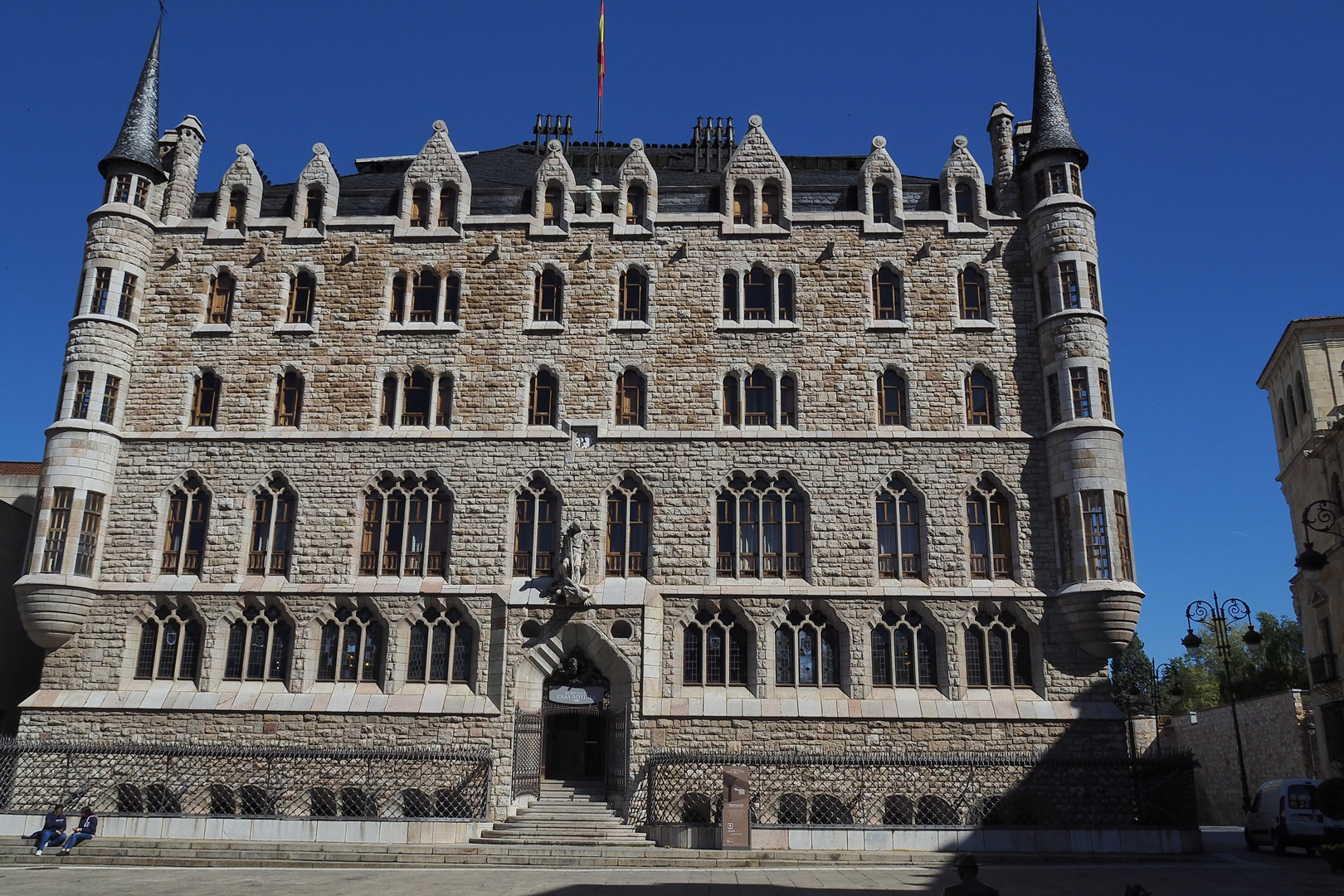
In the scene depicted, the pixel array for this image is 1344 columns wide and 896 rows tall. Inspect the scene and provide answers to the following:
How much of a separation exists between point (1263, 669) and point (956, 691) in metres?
30.4

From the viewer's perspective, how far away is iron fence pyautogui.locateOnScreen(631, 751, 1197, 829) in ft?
69.8

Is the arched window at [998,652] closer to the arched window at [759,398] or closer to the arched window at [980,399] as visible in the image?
the arched window at [980,399]

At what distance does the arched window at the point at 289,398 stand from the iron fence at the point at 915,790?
487 inches

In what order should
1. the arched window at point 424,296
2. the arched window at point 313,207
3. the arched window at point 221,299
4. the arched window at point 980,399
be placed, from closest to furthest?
1. the arched window at point 980,399
2. the arched window at point 424,296
3. the arched window at point 221,299
4. the arched window at point 313,207

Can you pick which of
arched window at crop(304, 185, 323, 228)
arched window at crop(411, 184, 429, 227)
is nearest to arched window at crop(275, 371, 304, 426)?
arched window at crop(304, 185, 323, 228)

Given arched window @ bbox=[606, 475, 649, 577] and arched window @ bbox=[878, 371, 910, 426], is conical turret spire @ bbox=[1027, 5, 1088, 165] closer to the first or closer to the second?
arched window @ bbox=[878, 371, 910, 426]

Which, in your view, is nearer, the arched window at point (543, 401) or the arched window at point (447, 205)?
the arched window at point (543, 401)

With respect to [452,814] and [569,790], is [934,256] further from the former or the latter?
[452,814]

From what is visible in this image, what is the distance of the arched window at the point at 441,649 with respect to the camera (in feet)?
77.9

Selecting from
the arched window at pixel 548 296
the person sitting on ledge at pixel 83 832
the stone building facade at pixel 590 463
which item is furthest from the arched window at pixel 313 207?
the person sitting on ledge at pixel 83 832

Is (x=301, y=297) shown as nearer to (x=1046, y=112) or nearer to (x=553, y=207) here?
(x=553, y=207)

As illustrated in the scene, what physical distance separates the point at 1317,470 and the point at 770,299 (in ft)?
55.1

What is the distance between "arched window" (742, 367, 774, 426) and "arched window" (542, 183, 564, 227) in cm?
659

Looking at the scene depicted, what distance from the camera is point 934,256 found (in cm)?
2625
